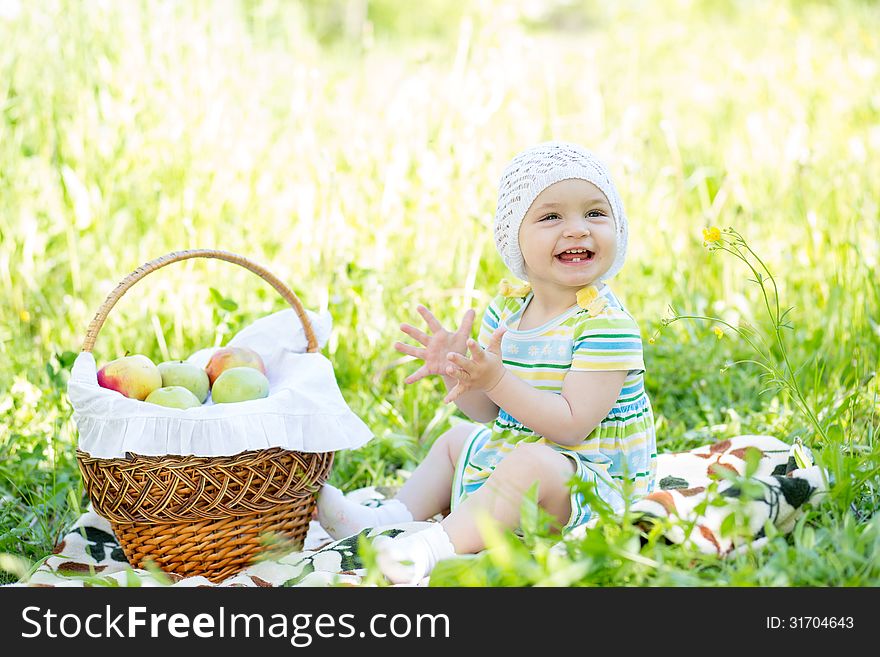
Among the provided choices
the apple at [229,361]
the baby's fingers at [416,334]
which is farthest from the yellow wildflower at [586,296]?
the apple at [229,361]

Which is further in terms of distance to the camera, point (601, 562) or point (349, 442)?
point (349, 442)

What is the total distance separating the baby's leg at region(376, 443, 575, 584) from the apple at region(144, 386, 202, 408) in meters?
0.55

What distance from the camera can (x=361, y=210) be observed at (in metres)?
3.87

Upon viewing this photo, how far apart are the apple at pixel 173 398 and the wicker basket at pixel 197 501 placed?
144 mm

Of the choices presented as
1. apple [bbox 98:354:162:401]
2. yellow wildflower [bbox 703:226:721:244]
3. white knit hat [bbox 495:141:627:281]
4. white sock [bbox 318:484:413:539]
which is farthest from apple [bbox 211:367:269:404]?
yellow wildflower [bbox 703:226:721:244]

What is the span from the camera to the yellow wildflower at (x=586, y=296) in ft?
7.56

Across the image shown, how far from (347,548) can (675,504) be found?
76cm

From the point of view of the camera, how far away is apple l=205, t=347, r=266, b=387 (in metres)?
2.54

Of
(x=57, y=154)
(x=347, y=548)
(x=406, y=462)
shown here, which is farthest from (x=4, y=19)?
(x=347, y=548)

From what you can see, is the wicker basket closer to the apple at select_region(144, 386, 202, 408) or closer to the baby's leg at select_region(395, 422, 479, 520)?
the apple at select_region(144, 386, 202, 408)

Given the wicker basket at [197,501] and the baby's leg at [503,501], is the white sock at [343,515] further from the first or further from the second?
the baby's leg at [503,501]

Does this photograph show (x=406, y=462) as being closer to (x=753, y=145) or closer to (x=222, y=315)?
(x=222, y=315)

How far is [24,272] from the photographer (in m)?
3.72

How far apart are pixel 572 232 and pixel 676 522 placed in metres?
0.74
